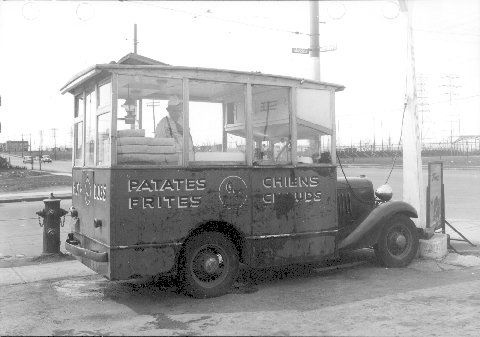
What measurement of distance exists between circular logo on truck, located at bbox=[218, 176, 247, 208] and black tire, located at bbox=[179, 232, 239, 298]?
1.26ft

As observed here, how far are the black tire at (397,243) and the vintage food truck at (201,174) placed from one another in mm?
312

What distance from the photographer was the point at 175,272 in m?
6.05

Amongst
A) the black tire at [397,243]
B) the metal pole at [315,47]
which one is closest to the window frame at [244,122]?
the black tire at [397,243]

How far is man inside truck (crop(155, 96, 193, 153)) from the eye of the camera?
20.4 feet

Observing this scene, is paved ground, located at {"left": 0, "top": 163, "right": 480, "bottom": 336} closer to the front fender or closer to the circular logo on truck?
the front fender

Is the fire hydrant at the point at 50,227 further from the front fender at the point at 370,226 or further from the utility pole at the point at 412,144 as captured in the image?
the utility pole at the point at 412,144

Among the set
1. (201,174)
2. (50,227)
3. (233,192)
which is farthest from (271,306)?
(50,227)

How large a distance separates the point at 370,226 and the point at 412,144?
188 cm

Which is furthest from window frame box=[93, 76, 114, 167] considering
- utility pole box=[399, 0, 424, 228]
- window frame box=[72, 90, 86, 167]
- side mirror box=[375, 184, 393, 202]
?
utility pole box=[399, 0, 424, 228]

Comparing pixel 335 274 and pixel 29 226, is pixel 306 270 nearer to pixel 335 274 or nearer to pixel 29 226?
pixel 335 274

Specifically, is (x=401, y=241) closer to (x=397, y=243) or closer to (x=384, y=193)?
(x=397, y=243)

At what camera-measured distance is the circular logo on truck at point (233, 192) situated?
629cm

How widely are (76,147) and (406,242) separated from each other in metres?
4.75

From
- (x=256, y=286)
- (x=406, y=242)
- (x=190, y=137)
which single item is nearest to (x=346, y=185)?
(x=406, y=242)
